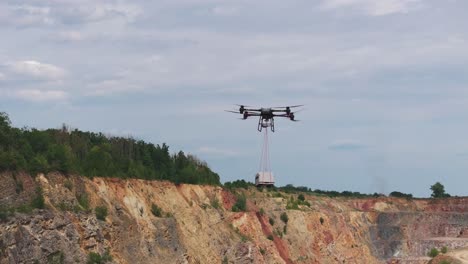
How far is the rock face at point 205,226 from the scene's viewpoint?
202 ft

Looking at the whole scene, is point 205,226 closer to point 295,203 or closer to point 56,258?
point 56,258

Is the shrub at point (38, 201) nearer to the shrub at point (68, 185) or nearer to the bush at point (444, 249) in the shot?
the shrub at point (68, 185)

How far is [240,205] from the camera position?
106812 mm

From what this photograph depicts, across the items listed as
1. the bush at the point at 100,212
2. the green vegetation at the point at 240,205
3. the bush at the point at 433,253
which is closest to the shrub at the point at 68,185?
the bush at the point at 100,212

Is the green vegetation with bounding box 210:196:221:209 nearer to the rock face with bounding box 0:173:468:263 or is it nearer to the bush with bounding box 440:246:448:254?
the rock face with bounding box 0:173:468:263

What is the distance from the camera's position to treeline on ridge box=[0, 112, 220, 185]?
67625 millimetres

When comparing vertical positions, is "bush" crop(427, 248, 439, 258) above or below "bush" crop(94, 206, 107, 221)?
below

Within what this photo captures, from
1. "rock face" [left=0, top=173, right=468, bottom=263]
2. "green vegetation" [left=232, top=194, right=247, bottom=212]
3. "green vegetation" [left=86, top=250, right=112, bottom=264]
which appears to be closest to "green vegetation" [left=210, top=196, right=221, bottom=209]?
"rock face" [left=0, top=173, right=468, bottom=263]

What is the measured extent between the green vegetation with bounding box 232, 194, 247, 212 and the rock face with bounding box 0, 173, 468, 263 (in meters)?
1.36

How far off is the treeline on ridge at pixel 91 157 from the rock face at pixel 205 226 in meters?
1.08

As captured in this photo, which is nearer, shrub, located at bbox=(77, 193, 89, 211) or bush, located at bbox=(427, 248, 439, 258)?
shrub, located at bbox=(77, 193, 89, 211)

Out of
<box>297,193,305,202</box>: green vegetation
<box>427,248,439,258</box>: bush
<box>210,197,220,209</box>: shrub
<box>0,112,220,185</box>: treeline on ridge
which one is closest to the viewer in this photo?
<box>0,112,220,185</box>: treeline on ridge

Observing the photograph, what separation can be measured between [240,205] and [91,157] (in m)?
32.4

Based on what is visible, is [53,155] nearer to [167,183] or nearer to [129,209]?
[129,209]
